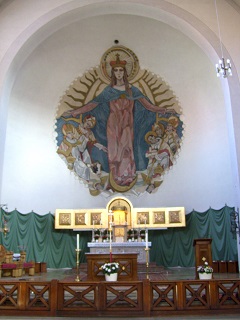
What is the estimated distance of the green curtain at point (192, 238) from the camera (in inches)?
538

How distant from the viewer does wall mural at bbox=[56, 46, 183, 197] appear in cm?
1541

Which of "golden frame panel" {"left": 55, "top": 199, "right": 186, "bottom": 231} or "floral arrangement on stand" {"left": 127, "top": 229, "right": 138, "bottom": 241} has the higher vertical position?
"golden frame panel" {"left": 55, "top": 199, "right": 186, "bottom": 231}

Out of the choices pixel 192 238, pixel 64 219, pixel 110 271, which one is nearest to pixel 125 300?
pixel 110 271

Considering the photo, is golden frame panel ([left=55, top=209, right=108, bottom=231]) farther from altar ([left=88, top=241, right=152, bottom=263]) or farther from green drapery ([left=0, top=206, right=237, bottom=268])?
altar ([left=88, top=241, right=152, bottom=263])

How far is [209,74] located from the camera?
14.7 meters

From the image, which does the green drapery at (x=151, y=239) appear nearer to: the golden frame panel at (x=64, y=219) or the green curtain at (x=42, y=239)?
the green curtain at (x=42, y=239)

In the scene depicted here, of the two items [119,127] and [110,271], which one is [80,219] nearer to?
[119,127]

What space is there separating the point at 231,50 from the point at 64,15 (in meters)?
5.99

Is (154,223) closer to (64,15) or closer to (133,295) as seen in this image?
(133,295)

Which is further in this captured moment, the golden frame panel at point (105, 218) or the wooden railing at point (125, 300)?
the golden frame panel at point (105, 218)

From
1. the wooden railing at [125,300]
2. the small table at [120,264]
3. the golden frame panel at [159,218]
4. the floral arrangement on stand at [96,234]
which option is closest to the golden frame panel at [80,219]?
the floral arrangement on stand at [96,234]

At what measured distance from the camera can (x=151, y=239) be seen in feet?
48.9

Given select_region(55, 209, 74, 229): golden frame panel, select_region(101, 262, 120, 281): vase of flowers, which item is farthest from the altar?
select_region(101, 262, 120, 281): vase of flowers

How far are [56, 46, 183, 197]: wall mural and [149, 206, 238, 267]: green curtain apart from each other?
79.0 inches
